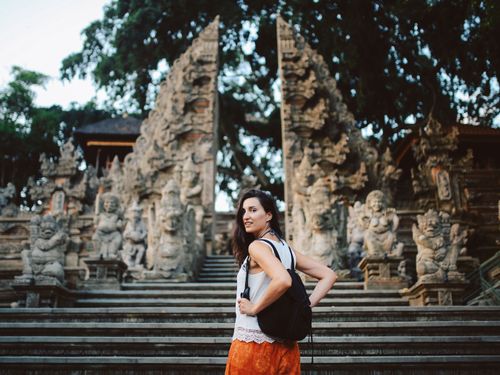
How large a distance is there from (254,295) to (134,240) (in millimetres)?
8541

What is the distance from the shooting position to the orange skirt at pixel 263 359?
7.81ft

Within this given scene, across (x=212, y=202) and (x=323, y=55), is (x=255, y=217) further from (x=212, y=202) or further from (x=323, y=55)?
(x=323, y=55)

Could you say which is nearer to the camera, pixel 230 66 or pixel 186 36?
pixel 186 36

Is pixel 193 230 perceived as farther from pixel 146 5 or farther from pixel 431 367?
pixel 146 5

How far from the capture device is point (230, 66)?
26625mm

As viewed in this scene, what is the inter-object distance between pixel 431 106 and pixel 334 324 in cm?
1357

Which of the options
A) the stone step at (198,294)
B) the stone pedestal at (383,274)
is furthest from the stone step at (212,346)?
the stone pedestal at (383,274)

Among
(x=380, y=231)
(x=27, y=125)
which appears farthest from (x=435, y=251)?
(x=27, y=125)

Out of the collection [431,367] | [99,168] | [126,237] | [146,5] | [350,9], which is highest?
[146,5]

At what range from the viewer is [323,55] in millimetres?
20422

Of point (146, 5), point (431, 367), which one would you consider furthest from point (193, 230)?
point (146, 5)

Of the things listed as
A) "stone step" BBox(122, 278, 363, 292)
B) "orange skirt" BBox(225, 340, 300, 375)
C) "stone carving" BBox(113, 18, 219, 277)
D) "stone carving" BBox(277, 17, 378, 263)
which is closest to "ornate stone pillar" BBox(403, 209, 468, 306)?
"stone step" BBox(122, 278, 363, 292)

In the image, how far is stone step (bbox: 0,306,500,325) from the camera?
21.4ft

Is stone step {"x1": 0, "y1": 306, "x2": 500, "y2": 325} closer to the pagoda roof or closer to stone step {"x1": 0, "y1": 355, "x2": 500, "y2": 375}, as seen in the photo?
stone step {"x1": 0, "y1": 355, "x2": 500, "y2": 375}
